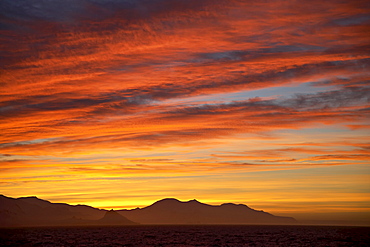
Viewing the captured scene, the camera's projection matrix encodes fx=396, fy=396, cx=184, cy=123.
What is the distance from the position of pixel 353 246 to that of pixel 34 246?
82.5 metres

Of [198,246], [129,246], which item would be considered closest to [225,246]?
[198,246]

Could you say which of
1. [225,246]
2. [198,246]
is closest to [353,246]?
[225,246]

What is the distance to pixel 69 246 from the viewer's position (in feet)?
336

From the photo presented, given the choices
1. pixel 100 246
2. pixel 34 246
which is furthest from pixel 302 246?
pixel 34 246

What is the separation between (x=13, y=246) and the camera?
105 meters

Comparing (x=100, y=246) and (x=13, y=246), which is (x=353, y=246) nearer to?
(x=100, y=246)

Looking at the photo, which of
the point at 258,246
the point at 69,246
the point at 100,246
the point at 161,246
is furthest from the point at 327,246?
the point at 69,246

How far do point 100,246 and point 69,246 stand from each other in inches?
309

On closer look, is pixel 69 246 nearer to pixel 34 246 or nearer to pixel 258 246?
pixel 34 246

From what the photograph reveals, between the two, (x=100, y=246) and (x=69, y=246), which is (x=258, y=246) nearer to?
(x=100, y=246)

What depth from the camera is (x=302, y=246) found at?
10056cm

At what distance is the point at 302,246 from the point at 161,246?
117 feet

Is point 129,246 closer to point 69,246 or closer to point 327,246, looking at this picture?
point 69,246

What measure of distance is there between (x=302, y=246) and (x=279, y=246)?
6.04 metres
